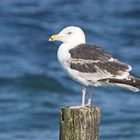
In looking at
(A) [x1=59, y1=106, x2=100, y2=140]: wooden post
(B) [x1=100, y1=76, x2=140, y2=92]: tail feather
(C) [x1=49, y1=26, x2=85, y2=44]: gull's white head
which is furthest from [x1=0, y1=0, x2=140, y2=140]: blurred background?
(A) [x1=59, y1=106, x2=100, y2=140]: wooden post

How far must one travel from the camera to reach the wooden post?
831 cm

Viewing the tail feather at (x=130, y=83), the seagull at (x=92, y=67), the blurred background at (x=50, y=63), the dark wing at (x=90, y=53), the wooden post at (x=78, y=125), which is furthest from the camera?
the blurred background at (x=50, y=63)

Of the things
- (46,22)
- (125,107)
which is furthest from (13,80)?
(46,22)

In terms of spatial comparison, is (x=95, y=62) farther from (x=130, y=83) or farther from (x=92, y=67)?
(x=130, y=83)

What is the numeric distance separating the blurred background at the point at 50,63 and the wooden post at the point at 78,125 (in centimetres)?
787

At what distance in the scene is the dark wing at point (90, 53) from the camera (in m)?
9.16

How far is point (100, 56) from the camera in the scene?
9156 mm

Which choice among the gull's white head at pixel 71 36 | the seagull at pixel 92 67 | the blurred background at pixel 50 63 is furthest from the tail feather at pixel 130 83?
the blurred background at pixel 50 63

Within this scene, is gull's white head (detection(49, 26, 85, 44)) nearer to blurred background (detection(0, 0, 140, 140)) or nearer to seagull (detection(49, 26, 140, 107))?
seagull (detection(49, 26, 140, 107))

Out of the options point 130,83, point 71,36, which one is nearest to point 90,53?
point 71,36

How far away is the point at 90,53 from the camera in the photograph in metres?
9.22

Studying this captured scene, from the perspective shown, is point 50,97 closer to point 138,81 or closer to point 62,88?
point 62,88

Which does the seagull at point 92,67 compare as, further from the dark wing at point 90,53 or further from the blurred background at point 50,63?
the blurred background at point 50,63

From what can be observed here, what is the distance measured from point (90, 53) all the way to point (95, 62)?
0.13m
